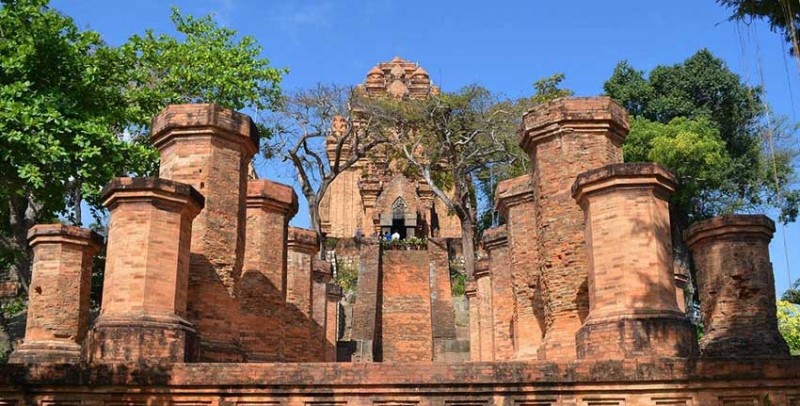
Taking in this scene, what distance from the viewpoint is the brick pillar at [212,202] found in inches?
486

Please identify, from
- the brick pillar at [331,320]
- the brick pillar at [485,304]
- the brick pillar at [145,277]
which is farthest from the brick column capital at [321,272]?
the brick pillar at [145,277]

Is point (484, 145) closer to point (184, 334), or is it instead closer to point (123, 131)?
point (123, 131)

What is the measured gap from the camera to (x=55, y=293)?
14.9 meters

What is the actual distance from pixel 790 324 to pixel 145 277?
22.1m

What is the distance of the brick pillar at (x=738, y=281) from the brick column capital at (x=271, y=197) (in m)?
6.98

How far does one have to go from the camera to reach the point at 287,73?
23594mm

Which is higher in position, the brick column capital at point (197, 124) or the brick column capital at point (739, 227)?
the brick column capital at point (197, 124)

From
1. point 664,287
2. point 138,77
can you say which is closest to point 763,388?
point 664,287

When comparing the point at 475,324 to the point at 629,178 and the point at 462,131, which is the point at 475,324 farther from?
the point at 462,131

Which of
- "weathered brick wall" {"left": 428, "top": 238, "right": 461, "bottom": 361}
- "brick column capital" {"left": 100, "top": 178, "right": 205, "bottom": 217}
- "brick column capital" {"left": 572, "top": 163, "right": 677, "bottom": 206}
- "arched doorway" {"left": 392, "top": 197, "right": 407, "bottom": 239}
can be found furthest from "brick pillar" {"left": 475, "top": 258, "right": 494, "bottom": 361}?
"arched doorway" {"left": 392, "top": 197, "right": 407, "bottom": 239}

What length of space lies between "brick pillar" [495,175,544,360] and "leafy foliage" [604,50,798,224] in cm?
1528

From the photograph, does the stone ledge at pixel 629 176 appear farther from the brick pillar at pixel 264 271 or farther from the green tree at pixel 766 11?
the brick pillar at pixel 264 271

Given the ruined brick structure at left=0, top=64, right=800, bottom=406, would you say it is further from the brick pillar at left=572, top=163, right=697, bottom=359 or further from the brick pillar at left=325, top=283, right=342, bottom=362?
the brick pillar at left=325, top=283, right=342, bottom=362

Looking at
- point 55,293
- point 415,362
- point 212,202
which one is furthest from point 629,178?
point 55,293
